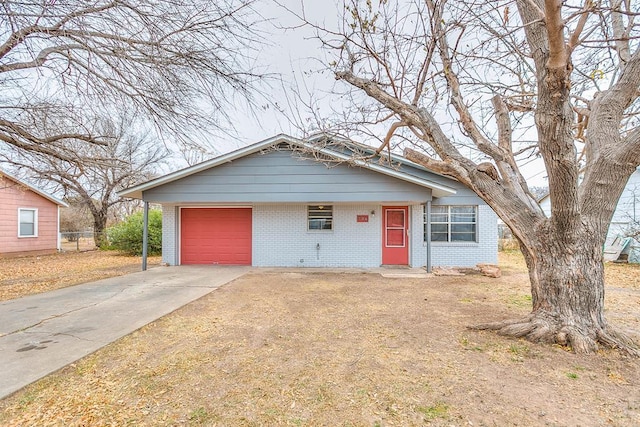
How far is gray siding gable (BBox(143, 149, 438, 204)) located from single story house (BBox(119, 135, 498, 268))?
3 cm

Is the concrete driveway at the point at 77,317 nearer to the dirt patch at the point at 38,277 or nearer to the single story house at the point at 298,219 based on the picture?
the dirt patch at the point at 38,277

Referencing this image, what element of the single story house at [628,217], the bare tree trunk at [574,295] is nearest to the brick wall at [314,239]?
the bare tree trunk at [574,295]

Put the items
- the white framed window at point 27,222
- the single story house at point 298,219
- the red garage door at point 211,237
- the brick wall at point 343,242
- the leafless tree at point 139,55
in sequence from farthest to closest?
the white framed window at point 27,222
the red garage door at point 211,237
the brick wall at point 343,242
the single story house at point 298,219
the leafless tree at point 139,55

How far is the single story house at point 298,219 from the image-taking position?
9.41m

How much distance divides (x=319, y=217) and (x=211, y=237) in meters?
4.08

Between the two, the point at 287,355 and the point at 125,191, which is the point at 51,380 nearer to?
the point at 287,355

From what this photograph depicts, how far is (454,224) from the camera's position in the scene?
35.1 ft

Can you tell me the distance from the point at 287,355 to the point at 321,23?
4646 millimetres

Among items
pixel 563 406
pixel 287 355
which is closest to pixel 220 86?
pixel 287 355

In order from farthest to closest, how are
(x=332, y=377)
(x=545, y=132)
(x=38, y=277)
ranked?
(x=38, y=277) → (x=545, y=132) → (x=332, y=377)

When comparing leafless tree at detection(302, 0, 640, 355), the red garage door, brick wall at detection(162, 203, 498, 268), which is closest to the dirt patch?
the red garage door

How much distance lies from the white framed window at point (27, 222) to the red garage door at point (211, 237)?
973cm

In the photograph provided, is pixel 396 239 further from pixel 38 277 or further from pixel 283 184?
pixel 38 277

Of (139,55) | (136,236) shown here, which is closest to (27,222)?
(136,236)
